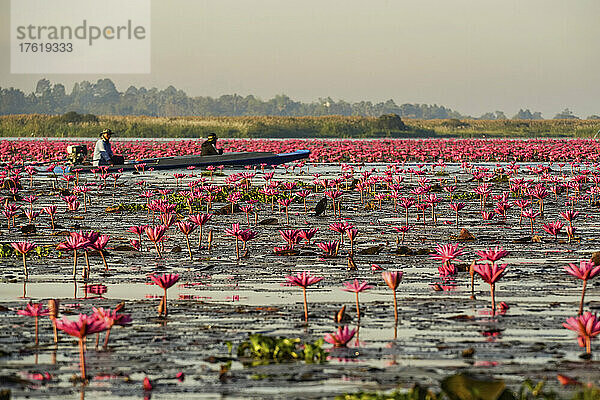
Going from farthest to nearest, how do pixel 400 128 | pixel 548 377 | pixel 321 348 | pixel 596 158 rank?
pixel 400 128 → pixel 596 158 → pixel 321 348 → pixel 548 377

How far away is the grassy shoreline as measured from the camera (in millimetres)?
92312

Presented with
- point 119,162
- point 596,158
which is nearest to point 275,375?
point 119,162

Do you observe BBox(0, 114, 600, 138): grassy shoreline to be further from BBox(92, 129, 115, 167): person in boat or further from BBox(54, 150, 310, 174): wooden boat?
BBox(92, 129, 115, 167): person in boat

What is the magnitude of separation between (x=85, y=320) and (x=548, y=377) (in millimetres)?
2535

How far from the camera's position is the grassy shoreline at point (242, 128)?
92312 millimetres

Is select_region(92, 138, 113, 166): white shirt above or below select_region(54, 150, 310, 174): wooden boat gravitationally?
above

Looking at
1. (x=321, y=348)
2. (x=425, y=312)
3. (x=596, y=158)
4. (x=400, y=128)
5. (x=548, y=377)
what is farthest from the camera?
(x=400, y=128)

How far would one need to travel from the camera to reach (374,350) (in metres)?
5.81

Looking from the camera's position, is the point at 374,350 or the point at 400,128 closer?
the point at 374,350

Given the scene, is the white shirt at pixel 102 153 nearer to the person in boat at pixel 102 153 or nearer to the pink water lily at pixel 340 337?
the person in boat at pixel 102 153

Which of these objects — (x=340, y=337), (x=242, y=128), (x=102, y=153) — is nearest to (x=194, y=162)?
(x=102, y=153)

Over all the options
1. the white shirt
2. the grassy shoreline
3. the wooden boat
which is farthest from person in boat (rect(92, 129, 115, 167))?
the grassy shoreline

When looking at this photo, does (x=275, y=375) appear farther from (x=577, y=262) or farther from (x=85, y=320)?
(x=577, y=262)

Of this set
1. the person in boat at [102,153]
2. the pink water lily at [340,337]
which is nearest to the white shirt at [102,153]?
the person in boat at [102,153]
